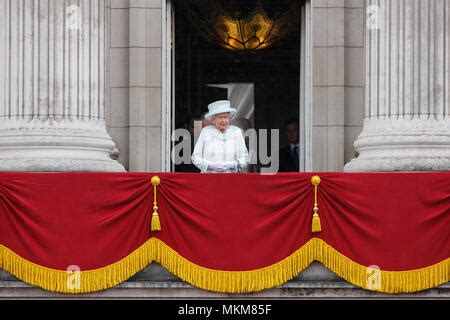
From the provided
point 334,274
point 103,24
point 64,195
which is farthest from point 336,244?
point 103,24

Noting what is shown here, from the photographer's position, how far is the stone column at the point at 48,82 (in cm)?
1791

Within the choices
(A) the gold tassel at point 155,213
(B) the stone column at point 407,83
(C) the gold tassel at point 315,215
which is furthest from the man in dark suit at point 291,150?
(A) the gold tassel at point 155,213

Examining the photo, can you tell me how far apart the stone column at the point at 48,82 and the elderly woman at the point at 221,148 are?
1.42 metres

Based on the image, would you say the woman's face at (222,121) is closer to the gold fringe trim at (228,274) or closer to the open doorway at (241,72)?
the gold fringe trim at (228,274)

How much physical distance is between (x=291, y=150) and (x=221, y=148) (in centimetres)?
394

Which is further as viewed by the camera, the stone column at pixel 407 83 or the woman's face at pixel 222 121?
the woman's face at pixel 222 121

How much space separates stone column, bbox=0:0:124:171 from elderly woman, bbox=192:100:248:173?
1423 mm

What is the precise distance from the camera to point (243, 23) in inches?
912

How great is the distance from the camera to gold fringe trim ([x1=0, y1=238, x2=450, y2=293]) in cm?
1630

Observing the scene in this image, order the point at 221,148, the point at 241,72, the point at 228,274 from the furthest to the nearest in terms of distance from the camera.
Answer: the point at 241,72 < the point at 221,148 < the point at 228,274
